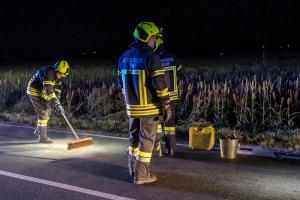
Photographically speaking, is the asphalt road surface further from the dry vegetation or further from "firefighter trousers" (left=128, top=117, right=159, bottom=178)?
the dry vegetation

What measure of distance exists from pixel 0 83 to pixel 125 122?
763cm

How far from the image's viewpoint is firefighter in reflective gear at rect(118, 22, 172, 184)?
21.2ft

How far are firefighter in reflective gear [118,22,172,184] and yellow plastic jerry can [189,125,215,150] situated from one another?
7.07 ft

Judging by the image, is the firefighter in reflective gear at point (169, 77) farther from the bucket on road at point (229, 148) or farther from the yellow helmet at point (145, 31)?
the yellow helmet at point (145, 31)

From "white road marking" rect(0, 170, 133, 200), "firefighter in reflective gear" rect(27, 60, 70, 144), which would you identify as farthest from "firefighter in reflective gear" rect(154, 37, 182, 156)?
"firefighter in reflective gear" rect(27, 60, 70, 144)

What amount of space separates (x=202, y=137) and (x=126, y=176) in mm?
2175

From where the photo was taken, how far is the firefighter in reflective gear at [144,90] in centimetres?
646

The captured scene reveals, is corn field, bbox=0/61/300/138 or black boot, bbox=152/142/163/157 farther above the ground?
corn field, bbox=0/61/300/138

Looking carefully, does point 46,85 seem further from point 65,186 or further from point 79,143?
point 65,186

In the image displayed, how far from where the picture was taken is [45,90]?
9.59 m

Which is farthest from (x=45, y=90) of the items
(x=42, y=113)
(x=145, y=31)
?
(x=145, y=31)

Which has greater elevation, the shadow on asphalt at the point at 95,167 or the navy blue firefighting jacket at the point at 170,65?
the navy blue firefighting jacket at the point at 170,65

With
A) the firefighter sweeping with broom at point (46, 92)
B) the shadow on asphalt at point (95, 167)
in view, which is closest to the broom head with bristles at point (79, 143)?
the firefighter sweeping with broom at point (46, 92)

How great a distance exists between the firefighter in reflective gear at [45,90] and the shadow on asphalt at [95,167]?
71.6 inches
